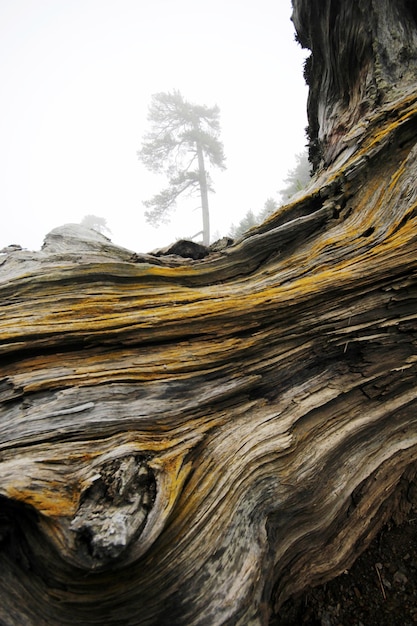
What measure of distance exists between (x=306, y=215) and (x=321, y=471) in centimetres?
400

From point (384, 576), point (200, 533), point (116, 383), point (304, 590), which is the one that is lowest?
point (384, 576)

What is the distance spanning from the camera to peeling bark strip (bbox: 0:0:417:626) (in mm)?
2363

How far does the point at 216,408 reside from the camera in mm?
3523

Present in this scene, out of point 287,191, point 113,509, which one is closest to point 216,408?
point 113,509

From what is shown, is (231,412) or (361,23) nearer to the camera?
(231,412)

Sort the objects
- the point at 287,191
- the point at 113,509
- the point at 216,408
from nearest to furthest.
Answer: the point at 113,509
the point at 216,408
the point at 287,191

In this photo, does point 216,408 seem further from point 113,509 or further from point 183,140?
point 183,140

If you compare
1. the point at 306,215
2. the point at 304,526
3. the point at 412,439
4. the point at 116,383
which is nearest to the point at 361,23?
the point at 306,215

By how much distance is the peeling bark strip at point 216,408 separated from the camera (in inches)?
93.0

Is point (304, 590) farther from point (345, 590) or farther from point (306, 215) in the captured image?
point (306, 215)

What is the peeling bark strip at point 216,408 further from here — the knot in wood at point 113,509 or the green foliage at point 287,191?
the green foliage at point 287,191

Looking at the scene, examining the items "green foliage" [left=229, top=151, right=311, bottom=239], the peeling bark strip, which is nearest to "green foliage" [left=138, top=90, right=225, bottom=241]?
"green foliage" [left=229, top=151, right=311, bottom=239]

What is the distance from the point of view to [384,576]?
3.12 m

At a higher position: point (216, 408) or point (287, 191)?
point (287, 191)
